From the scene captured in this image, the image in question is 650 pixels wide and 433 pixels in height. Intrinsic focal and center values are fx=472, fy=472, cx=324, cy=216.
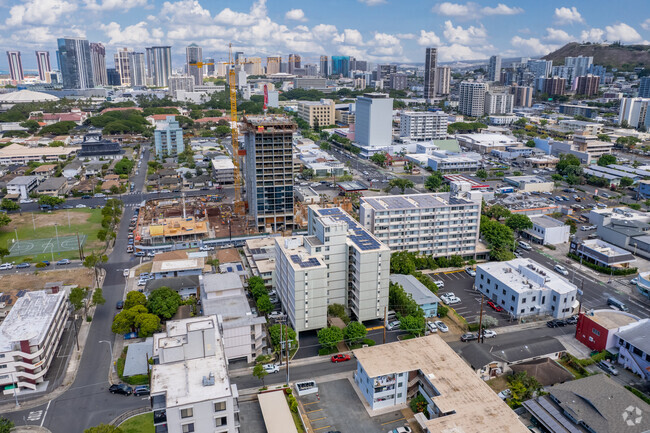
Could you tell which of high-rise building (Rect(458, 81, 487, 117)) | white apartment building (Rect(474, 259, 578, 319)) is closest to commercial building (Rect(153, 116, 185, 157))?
white apartment building (Rect(474, 259, 578, 319))

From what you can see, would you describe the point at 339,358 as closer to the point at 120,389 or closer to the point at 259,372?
the point at 259,372

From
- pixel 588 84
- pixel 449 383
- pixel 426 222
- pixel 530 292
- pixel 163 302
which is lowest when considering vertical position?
Answer: pixel 449 383

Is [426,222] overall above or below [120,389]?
above

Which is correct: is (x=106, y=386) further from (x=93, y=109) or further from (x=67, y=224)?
(x=93, y=109)

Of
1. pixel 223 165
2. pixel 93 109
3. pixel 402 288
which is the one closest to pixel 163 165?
pixel 223 165

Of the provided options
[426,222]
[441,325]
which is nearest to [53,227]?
[426,222]

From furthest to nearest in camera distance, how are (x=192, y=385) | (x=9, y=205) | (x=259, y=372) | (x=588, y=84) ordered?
(x=588, y=84) → (x=9, y=205) → (x=259, y=372) → (x=192, y=385)

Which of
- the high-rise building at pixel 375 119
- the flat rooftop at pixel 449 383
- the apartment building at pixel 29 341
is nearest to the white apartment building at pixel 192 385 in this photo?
the flat rooftop at pixel 449 383

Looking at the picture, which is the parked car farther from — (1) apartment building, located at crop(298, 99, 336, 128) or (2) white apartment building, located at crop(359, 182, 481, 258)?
(1) apartment building, located at crop(298, 99, 336, 128)
